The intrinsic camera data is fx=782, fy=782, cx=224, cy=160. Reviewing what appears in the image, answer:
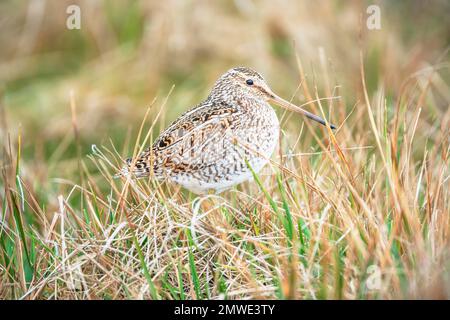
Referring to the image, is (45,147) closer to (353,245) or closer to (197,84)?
(197,84)

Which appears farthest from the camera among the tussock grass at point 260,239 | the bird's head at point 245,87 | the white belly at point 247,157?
the bird's head at point 245,87

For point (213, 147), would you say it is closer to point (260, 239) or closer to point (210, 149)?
point (210, 149)

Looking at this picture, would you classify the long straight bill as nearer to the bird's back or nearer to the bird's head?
the bird's head

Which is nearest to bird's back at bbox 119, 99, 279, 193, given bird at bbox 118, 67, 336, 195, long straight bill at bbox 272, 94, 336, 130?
bird at bbox 118, 67, 336, 195

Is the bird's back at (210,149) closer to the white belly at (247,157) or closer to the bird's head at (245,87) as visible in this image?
the white belly at (247,157)

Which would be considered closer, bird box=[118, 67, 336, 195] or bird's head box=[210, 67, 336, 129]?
bird box=[118, 67, 336, 195]

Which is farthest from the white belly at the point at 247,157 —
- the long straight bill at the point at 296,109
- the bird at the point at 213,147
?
the long straight bill at the point at 296,109

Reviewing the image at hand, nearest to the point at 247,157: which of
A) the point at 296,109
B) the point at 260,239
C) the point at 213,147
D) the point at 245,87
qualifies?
the point at 213,147

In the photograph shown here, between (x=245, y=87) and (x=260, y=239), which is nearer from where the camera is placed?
(x=260, y=239)

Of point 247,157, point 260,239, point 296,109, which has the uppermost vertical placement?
point 296,109
